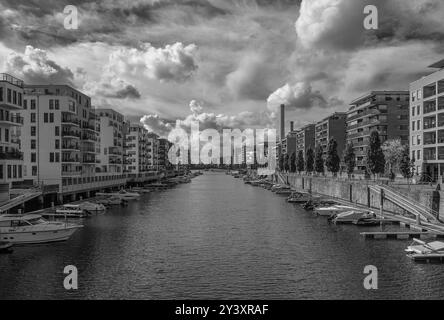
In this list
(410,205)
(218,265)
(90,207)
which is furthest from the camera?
(90,207)

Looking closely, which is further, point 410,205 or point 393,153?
point 393,153

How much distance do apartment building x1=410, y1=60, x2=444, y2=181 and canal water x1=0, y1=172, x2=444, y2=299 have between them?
1640 inches

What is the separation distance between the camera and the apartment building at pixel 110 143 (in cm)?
14312

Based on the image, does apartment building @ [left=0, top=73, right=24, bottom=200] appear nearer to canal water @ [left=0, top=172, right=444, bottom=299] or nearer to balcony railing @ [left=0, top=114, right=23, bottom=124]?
balcony railing @ [left=0, top=114, right=23, bottom=124]

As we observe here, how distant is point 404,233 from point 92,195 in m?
85.8

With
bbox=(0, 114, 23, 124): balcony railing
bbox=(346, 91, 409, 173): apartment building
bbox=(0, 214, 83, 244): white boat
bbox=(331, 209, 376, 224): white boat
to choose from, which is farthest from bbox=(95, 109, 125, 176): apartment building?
bbox=(346, 91, 409, 173): apartment building

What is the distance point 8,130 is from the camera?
2899 inches

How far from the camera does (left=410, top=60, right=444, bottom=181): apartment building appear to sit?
95188mm

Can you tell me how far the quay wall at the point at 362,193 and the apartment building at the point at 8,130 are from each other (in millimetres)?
67542

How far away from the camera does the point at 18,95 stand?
7362 centimetres

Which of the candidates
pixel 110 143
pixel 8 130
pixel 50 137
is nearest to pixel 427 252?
pixel 8 130

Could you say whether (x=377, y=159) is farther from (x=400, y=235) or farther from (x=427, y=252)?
(x=427, y=252)

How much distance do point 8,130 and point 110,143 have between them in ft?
246

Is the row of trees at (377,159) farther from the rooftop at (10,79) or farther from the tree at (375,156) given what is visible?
the rooftop at (10,79)
